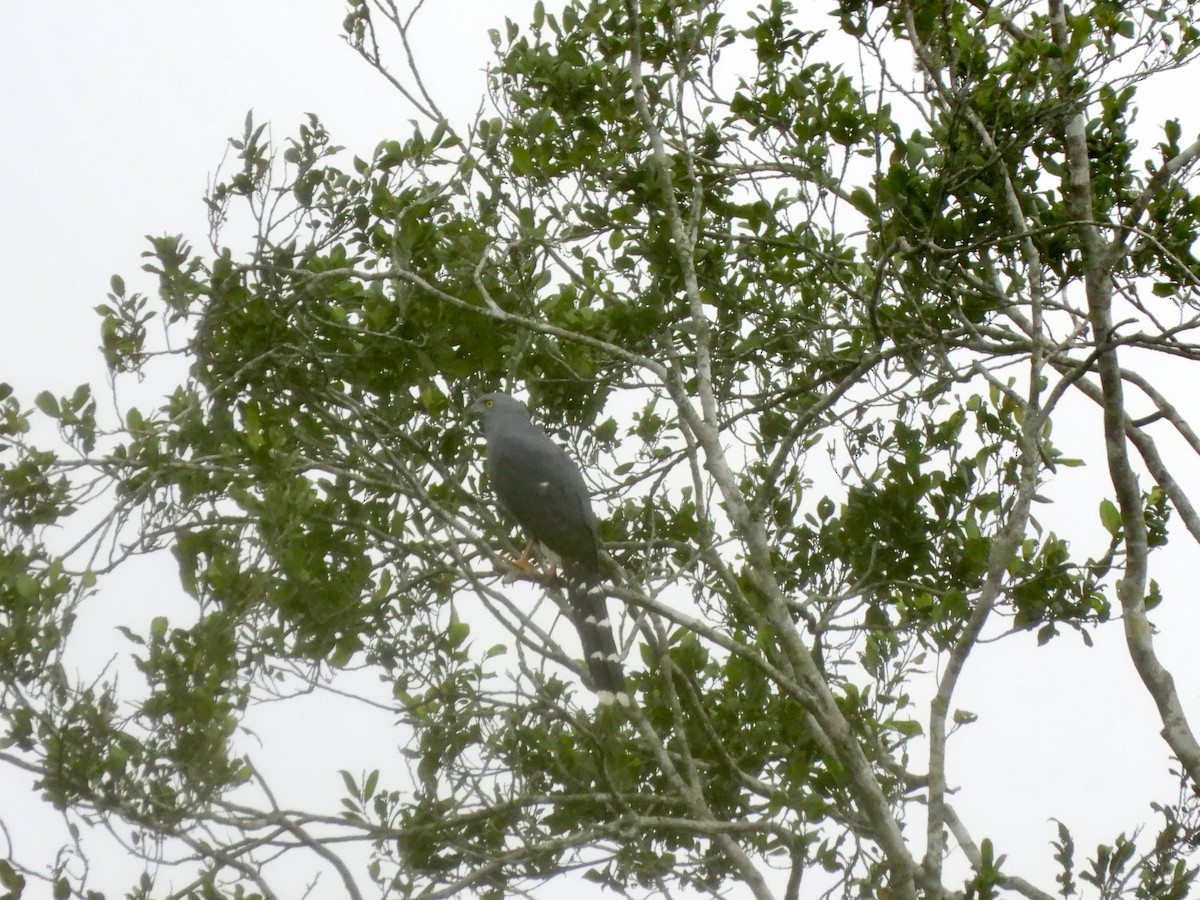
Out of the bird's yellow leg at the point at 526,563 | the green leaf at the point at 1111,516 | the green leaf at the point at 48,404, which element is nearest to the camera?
the green leaf at the point at 48,404

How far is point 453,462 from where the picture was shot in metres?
5.43

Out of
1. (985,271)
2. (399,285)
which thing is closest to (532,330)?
(399,285)

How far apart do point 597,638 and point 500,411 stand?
1.23 meters

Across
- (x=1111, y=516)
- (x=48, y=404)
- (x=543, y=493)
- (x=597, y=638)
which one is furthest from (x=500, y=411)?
(x=1111, y=516)

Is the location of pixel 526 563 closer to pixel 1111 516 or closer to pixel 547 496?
pixel 547 496

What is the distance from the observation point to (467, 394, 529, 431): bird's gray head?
591cm

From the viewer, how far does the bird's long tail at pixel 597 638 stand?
5.18 metres

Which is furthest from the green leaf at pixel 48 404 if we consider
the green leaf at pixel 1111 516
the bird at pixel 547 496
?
the green leaf at pixel 1111 516

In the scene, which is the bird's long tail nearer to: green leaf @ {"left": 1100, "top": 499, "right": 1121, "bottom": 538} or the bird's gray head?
the bird's gray head

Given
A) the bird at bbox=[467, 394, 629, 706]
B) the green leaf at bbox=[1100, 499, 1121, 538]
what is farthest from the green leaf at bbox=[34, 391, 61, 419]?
the green leaf at bbox=[1100, 499, 1121, 538]

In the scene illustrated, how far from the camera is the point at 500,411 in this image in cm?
605

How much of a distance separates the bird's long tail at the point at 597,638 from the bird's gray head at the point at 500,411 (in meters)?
0.85

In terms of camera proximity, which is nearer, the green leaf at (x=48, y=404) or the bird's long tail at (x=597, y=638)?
the green leaf at (x=48, y=404)

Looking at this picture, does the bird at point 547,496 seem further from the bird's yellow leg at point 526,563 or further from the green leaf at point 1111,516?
the green leaf at point 1111,516
